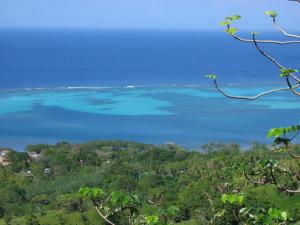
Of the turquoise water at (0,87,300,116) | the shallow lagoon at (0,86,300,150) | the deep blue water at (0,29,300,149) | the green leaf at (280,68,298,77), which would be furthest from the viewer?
the turquoise water at (0,87,300,116)

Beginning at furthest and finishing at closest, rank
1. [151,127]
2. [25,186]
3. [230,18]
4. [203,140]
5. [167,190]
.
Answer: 1. [151,127]
2. [203,140]
3. [25,186]
4. [167,190]
5. [230,18]

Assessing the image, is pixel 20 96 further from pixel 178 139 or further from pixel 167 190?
pixel 167 190

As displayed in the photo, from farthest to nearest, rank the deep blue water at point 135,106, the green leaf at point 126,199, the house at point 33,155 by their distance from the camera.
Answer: the deep blue water at point 135,106
the house at point 33,155
the green leaf at point 126,199

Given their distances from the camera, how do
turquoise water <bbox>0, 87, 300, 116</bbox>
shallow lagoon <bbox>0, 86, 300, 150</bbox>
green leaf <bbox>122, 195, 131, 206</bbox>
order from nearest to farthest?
green leaf <bbox>122, 195, 131, 206</bbox>, shallow lagoon <bbox>0, 86, 300, 150</bbox>, turquoise water <bbox>0, 87, 300, 116</bbox>

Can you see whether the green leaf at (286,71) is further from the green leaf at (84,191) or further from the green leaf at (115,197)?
the green leaf at (84,191)

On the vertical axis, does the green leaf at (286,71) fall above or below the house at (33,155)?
above

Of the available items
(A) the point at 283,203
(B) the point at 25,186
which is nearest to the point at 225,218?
(A) the point at 283,203

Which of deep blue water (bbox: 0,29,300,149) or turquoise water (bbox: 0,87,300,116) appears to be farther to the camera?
turquoise water (bbox: 0,87,300,116)

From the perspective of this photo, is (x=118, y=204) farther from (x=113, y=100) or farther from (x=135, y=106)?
(x=113, y=100)

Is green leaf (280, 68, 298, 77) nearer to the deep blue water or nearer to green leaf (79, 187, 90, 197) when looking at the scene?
green leaf (79, 187, 90, 197)

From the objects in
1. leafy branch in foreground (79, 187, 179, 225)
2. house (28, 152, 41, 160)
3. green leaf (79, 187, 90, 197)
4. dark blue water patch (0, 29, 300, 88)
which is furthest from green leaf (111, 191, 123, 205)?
dark blue water patch (0, 29, 300, 88)

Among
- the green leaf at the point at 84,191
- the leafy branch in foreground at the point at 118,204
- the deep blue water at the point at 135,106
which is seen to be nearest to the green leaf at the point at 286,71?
the leafy branch in foreground at the point at 118,204
